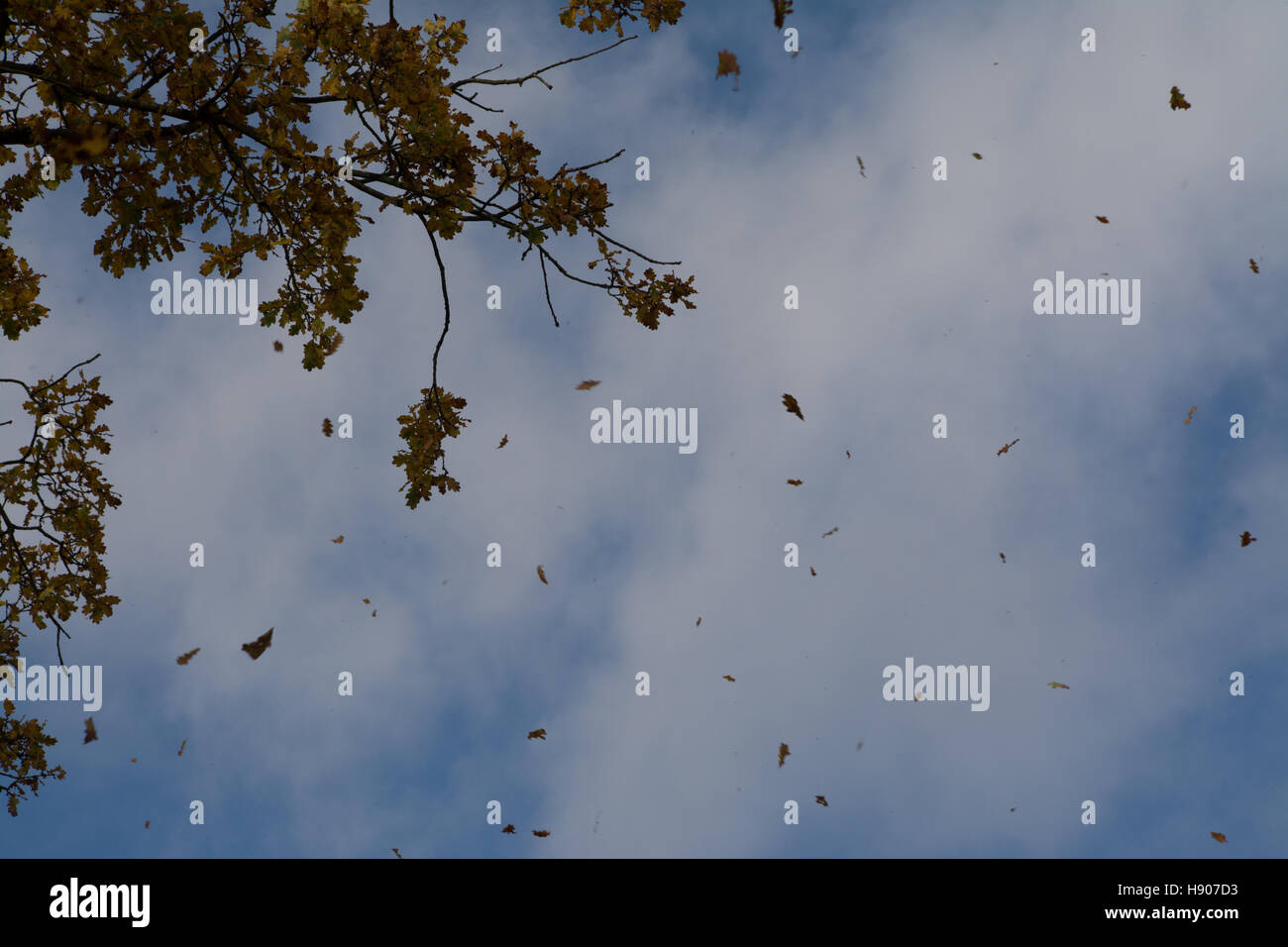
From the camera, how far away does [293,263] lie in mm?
4801

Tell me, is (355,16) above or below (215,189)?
above

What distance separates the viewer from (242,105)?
462cm

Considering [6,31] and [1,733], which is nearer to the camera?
[6,31]

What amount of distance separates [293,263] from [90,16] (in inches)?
61.7

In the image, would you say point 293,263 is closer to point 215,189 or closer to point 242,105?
point 215,189

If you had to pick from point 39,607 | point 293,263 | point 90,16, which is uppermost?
point 90,16

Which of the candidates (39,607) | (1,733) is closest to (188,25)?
(39,607)

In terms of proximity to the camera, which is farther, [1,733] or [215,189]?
[1,733]

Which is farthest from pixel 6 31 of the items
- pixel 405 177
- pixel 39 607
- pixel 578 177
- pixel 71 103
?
pixel 39 607

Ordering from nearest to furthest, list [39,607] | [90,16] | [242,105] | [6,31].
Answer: [90,16] < [242,105] < [6,31] < [39,607]
